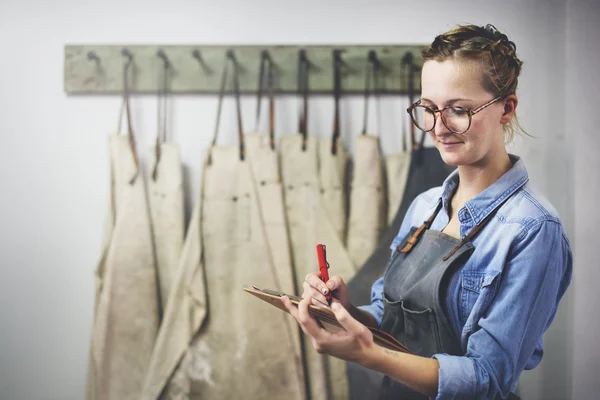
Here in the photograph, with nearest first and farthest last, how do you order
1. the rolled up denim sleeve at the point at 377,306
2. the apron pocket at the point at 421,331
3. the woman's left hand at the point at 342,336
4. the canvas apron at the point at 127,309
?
1. the woman's left hand at the point at 342,336
2. the apron pocket at the point at 421,331
3. the rolled up denim sleeve at the point at 377,306
4. the canvas apron at the point at 127,309

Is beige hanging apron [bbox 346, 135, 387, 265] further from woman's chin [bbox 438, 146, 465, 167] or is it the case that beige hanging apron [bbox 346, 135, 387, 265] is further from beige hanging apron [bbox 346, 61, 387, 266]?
woman's chin [bbox 438, 146, 465, 167]

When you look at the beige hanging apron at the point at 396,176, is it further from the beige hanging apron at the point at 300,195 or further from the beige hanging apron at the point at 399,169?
the beige hanging apron at the point at 300,195

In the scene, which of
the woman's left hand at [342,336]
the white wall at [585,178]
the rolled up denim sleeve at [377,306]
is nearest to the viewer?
the woman's left hand at [342,336]

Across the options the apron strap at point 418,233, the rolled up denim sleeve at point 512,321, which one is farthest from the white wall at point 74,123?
the rolled up denim sleeve at point 512,321

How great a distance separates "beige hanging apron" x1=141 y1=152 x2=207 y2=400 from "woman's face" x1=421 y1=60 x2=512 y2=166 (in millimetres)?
631

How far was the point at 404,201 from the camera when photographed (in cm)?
113

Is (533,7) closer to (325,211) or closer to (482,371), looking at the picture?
(325,211)

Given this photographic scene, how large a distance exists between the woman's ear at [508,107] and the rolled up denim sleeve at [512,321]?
15 cm

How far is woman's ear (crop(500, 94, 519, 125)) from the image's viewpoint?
692 mm

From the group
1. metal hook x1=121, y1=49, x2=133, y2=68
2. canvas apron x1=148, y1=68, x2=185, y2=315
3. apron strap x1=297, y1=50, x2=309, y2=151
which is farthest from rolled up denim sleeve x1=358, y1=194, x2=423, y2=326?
metal hook x1=121, y1=49, x2=133, y2=68

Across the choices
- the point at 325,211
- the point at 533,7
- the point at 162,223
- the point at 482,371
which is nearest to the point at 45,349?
the point at 162,223

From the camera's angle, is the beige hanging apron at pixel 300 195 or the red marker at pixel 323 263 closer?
the red marker at pixel 323 263

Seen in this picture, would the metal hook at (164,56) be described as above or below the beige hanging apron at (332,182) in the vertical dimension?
above

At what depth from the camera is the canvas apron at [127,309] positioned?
1133 millimetres
